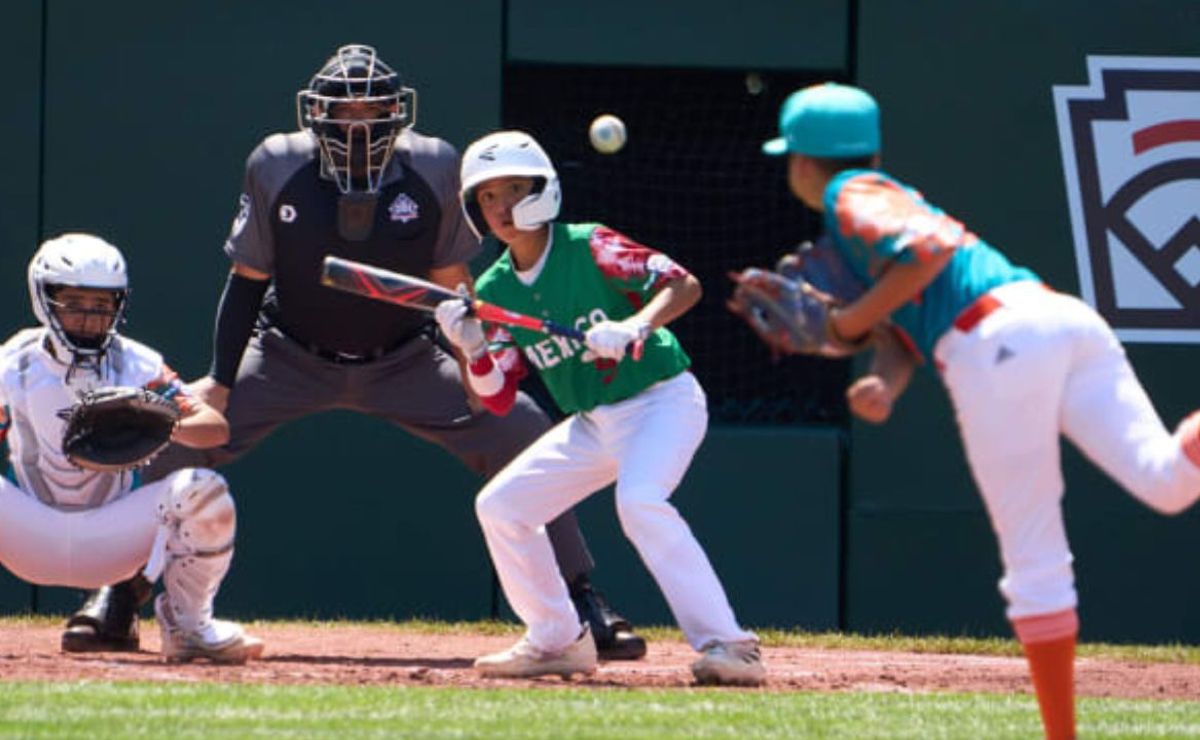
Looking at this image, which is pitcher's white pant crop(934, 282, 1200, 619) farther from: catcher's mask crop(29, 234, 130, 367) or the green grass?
catcher's mask crop(29, 234, 130, 367)

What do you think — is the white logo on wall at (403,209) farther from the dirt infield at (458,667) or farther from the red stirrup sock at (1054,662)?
the red stirrup sock at (1054,662)

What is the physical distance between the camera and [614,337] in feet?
24.2

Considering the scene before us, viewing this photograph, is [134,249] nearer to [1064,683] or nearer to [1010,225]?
[1010,225]

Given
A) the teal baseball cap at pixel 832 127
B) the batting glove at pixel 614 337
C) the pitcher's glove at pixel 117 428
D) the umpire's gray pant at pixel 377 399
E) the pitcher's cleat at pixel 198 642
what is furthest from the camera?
the umpire's gray pant at pixel 377 399

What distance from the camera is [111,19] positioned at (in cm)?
1047

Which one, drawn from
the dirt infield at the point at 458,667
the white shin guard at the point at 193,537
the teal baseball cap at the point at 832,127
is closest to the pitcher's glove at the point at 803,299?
the teal baseball cap at the point at 832,127

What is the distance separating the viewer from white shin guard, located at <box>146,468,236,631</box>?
7.85 meters

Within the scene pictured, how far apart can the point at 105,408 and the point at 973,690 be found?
2.95 m

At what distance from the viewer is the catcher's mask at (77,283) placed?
7.93m

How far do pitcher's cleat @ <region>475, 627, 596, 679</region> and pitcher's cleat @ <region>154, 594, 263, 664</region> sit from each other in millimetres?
825

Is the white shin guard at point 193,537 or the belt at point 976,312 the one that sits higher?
the belt at point 976,312

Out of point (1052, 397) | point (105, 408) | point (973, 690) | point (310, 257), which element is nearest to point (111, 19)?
point (310, 257)

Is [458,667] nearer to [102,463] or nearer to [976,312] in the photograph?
[102,463]

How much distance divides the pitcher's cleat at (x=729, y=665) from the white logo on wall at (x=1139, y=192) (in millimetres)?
3771
